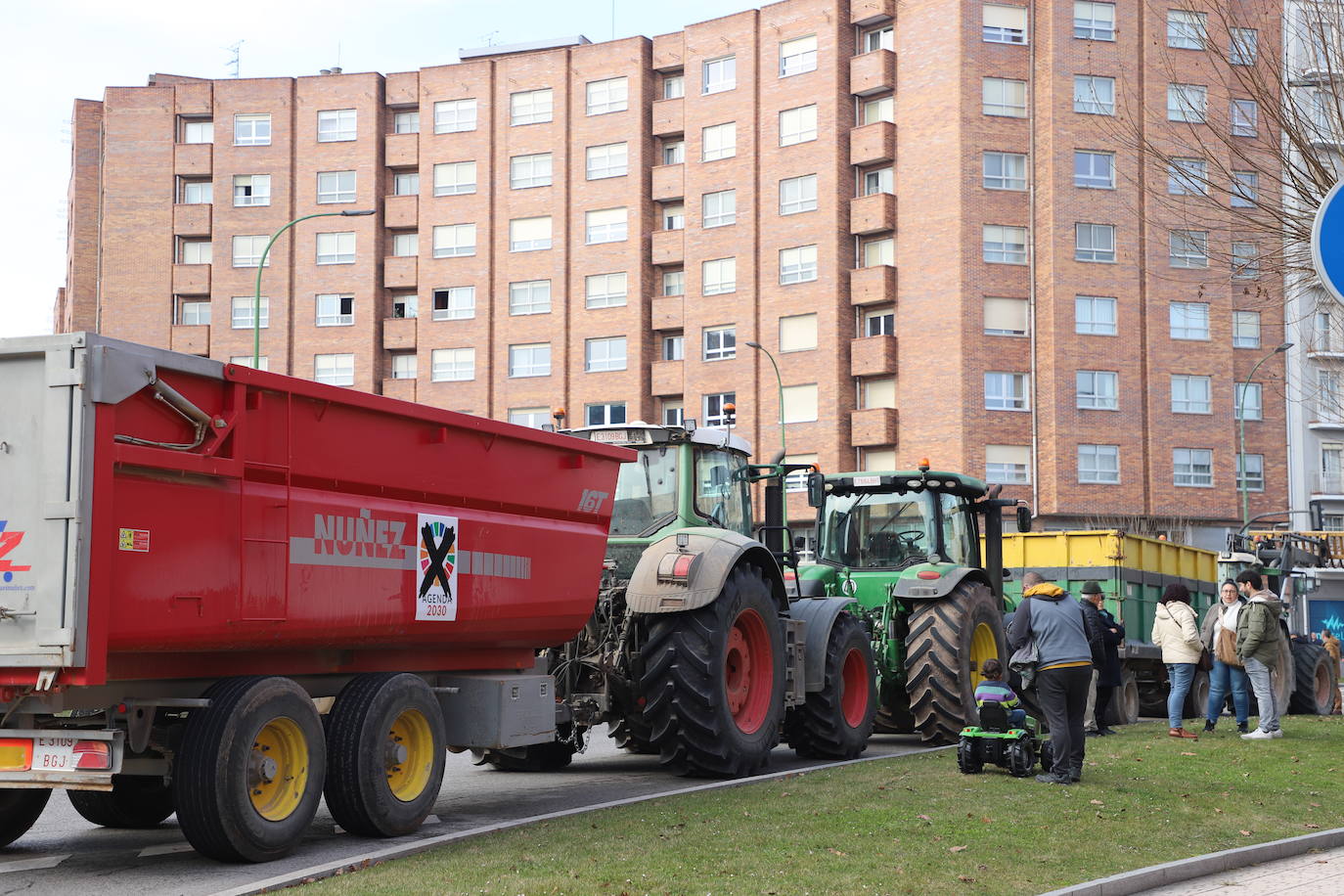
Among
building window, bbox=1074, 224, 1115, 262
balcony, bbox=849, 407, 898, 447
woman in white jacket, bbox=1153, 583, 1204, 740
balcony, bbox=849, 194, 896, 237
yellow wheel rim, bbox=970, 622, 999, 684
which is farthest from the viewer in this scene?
balcony, bbox=849, 194, 896, 237

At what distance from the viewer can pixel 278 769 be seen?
26.7ft

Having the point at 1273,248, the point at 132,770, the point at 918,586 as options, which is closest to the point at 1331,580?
the point at 1273,248

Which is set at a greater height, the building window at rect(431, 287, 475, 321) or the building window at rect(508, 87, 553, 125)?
the building window at rect(508, 87, 553, 125)

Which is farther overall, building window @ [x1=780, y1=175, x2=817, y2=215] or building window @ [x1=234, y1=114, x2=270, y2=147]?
building window @ [x1=234, y1=114, x2=270, y2=147]

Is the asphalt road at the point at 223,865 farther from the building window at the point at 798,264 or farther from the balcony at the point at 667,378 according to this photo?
the balcony at the point at 667,378

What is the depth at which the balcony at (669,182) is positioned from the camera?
57.9 m

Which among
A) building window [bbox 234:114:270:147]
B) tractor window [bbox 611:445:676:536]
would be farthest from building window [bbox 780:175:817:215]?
tractor window [bbox 611:445:676:536]

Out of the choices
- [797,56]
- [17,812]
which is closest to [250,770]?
[17,812]

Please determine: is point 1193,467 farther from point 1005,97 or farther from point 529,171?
point 529,171

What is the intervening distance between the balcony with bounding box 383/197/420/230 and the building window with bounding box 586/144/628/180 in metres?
7.43

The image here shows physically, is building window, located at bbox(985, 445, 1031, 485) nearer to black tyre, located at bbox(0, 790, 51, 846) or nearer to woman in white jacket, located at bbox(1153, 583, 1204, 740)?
woman in white jacket, located at bbox(1153, 583, 1204, 740)

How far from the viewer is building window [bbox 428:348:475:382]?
60.6 meters

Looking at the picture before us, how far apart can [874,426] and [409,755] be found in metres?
44.3

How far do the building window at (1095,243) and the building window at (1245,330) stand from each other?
18.1 ft
